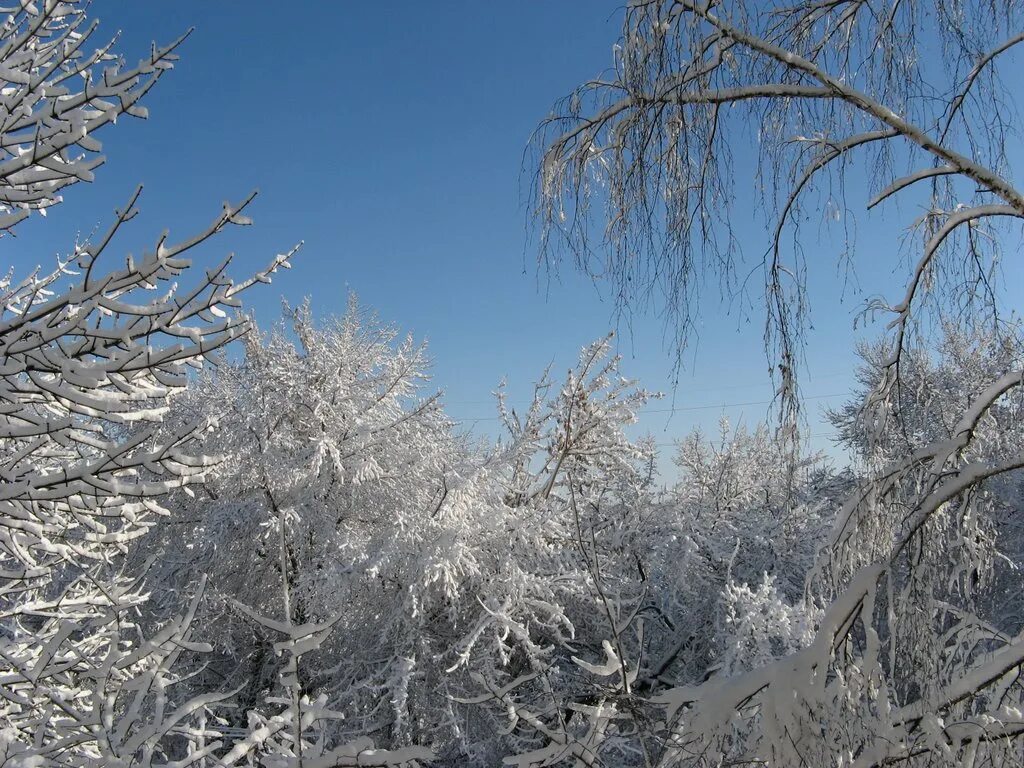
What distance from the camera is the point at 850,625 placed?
83.9 inches

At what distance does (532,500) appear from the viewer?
30.4 feet

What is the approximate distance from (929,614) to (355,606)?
24.6ft

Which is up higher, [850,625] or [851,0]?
[851,0]

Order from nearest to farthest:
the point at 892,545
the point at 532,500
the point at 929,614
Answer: the point at 929,614 → the point at 892,545 → the point at 532,500

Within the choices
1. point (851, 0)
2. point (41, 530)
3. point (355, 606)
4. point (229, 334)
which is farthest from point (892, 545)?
point (355, 606)

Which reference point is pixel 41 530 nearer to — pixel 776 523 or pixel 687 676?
pixel 687 676

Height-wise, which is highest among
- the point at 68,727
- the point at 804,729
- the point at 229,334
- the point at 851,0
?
the point at 229,334

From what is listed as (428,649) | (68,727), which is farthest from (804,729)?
(428,649)

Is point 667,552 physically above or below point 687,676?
above

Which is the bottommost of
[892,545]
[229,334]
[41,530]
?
[892,545]

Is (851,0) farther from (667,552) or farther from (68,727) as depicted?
(667,552)

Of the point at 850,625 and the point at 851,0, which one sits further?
the point at 851,0

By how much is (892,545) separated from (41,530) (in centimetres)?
346

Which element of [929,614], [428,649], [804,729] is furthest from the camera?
[428,649]
